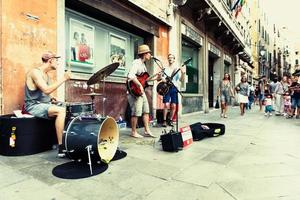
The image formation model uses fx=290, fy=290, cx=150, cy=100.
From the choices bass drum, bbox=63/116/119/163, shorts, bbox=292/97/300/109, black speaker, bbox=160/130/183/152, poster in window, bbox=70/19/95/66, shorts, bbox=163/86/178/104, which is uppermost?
poster in window, bbox=70/19/95/66

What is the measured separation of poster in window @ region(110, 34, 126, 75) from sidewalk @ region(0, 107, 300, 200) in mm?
3384

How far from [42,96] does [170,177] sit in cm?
236

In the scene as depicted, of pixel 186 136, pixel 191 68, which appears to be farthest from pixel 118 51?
pixel 191 68

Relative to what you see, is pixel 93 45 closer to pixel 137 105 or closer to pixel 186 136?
pixel 137 105

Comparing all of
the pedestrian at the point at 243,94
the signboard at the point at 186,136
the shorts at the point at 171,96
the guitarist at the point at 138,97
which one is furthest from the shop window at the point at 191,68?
the signboard at the point at 186,136

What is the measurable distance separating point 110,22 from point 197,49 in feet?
23.7

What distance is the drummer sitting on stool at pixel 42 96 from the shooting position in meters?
4.20

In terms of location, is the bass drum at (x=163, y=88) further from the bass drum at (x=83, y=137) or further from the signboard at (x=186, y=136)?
the bass drum at (x=83, y=137)

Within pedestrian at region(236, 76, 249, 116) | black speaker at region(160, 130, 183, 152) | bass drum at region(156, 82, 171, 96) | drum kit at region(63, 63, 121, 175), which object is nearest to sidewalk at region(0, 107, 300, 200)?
black speaker at region(160, 130, 183, 152)

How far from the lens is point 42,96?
448 centimetres

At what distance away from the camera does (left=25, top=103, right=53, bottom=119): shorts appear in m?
4.25

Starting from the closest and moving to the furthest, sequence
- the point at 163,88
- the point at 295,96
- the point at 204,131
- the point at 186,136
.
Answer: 1. the point at 186,136
2. the point at 204,131
3. the point at 163,88
4. the point at 295,96

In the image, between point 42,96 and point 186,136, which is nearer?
point 42,96

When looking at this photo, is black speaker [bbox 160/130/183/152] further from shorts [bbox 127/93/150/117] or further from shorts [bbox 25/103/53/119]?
shorts [bbox 25/103/53/119]
